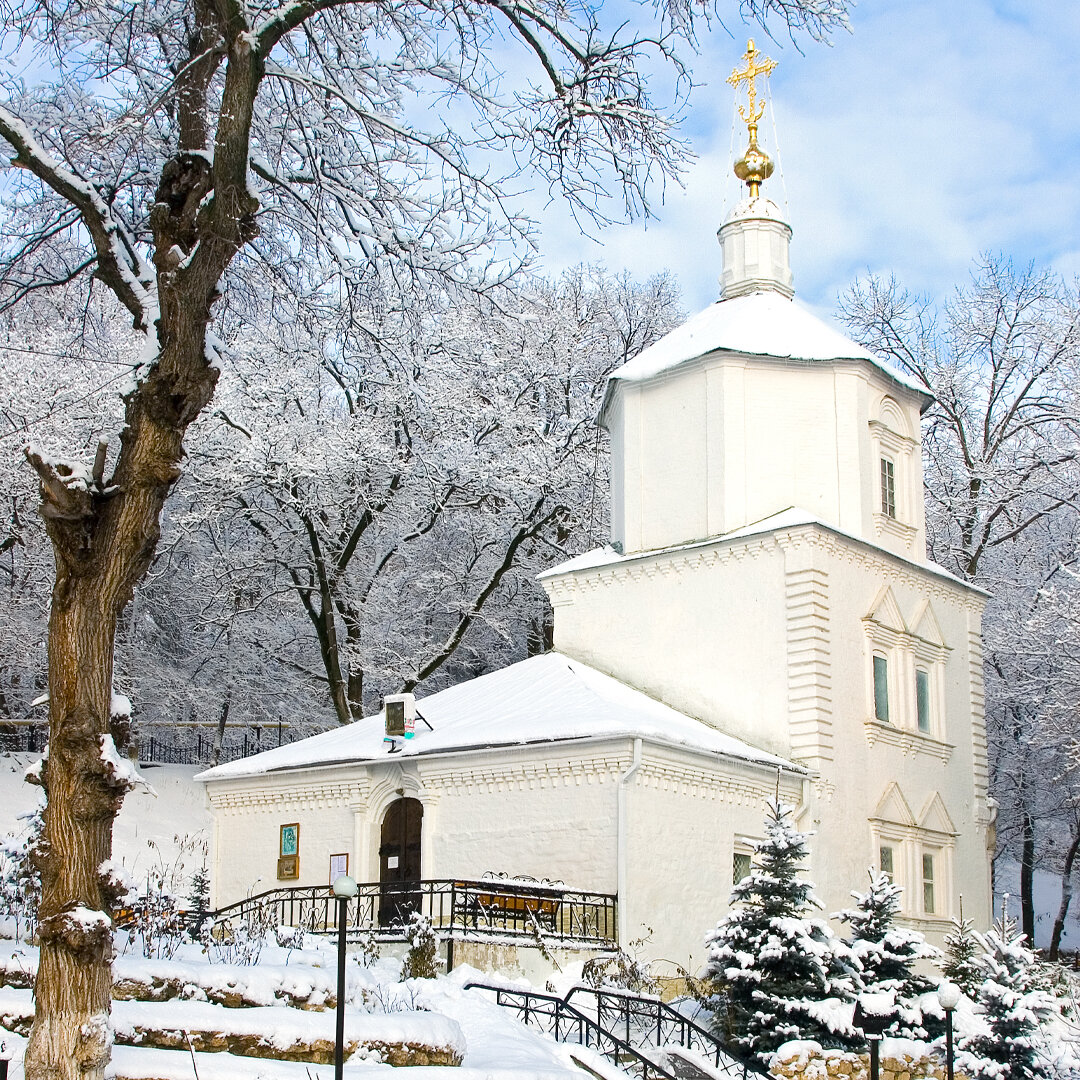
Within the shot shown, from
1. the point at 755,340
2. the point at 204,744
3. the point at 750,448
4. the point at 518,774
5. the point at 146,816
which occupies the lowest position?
the point at 146,816

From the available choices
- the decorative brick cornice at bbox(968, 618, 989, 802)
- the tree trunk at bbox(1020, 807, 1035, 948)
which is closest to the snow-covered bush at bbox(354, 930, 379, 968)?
the decorative brick cornice at bbox(968, 618, 989, 802)

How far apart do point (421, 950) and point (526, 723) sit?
18.2ft

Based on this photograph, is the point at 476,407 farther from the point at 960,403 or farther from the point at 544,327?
the point at 960,403

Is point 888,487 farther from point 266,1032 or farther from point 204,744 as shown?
point 204,744

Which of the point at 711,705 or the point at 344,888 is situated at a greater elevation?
the point at 711,705

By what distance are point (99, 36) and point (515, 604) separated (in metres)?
23.9

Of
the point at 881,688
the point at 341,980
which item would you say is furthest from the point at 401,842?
the point at 341,980

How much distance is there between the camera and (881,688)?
23.1 meters

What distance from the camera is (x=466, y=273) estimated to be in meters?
11.3

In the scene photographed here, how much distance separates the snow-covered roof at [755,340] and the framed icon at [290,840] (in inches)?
376

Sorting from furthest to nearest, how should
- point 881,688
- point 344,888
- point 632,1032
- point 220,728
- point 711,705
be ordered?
point 220,728 < point 881,688 < point 711,705 < point 632,1032 < point 344,888

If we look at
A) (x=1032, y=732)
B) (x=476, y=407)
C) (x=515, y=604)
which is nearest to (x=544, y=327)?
(x=476, y=407)

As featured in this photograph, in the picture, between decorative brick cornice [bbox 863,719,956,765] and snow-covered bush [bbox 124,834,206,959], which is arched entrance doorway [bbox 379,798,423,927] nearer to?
snow-covered bush [bbox 124,834,206,959]

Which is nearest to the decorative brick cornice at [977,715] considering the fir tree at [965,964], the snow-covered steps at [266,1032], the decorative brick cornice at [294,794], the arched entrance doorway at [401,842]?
the fir tree at [965,964]
